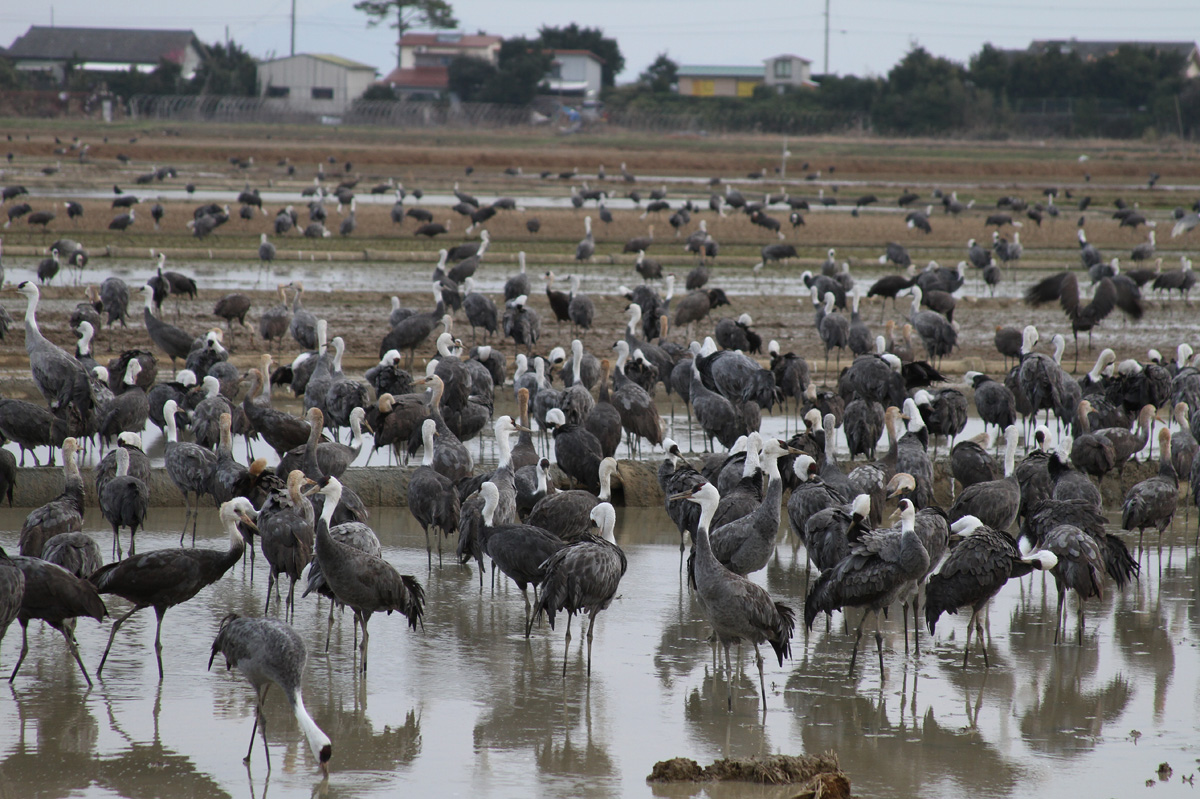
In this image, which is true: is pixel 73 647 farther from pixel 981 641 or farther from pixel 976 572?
pixel 981 641

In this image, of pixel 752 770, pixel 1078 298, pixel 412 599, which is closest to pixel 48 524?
pixel 412 599

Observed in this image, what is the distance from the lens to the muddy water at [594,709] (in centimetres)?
666

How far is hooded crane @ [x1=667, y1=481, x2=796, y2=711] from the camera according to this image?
7797 mm

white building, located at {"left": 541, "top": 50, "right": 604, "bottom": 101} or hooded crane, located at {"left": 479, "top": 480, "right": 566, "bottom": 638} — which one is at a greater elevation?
white building, located at {"left": 541, "top": 50, "right": 604, "bottom": 101}

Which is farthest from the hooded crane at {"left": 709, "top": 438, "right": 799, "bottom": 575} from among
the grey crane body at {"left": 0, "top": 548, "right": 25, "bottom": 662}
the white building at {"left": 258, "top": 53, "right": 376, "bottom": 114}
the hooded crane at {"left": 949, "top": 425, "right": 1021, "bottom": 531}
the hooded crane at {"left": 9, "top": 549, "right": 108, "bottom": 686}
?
the white building at {"left": 258, "top": 53, "right": 376, "bottom": 114}

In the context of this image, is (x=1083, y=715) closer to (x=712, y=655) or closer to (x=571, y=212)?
(x=712, y=655)

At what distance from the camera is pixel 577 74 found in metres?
98.9

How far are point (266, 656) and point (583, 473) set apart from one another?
558cm

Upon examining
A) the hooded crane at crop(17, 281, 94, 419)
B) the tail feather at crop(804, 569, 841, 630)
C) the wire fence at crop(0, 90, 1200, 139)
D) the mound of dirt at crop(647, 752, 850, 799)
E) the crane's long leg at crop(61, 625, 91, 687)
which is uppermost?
the wire fence at crop(0, 90, 1200, 139)

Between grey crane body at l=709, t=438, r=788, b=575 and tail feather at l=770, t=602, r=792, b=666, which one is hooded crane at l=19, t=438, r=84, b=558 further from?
tail feather at l=770, t=602, r=792, b=666

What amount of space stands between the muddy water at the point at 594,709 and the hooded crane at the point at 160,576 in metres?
0.44

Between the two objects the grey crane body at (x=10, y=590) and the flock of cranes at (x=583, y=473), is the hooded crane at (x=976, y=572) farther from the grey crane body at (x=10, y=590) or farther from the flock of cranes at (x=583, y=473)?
the grey crane body at (x=10, y=590)

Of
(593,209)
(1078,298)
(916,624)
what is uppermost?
(593,209)

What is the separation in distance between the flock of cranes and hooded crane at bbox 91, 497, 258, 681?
15 millimetres
